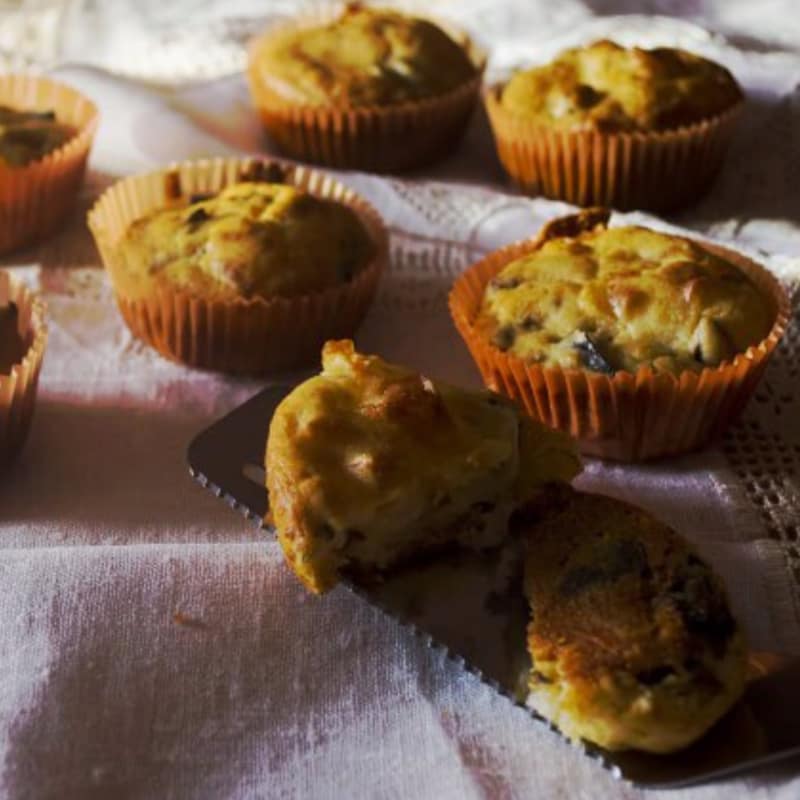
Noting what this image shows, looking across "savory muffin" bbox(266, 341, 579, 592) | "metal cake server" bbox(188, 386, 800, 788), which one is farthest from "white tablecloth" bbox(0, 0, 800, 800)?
"savory muffin" bbox(266, 341, 579, 592)

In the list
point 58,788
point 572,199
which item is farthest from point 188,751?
point 572,199

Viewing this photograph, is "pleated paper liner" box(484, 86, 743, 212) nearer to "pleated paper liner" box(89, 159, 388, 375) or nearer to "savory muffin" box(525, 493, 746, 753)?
"pleated paper liner" box(89, 159, 388, 375)

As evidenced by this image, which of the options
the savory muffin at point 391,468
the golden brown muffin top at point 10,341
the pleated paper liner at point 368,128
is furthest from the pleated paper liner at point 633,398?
the pleated paper liner at point 368,128

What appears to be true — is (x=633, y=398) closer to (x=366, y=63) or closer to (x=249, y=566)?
(x=249, y=566)

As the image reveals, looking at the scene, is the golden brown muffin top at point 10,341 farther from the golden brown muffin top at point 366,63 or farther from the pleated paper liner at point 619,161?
the pleated paper liner at point 619,161

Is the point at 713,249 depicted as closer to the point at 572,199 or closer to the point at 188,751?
the point at 572,199

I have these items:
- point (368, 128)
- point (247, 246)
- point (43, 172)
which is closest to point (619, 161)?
point (368, 128)
